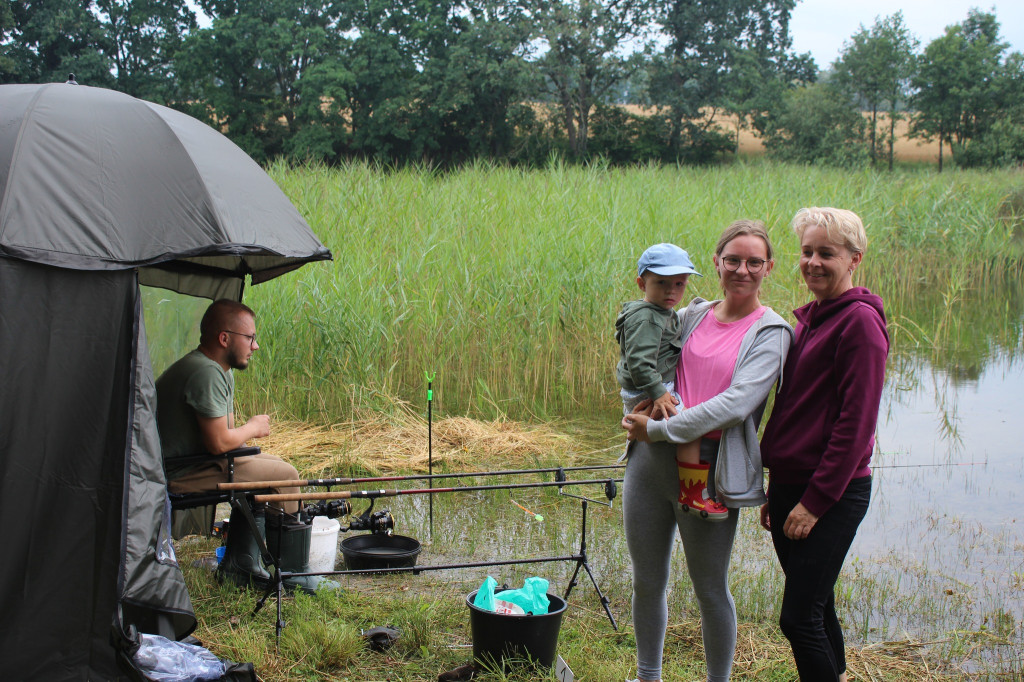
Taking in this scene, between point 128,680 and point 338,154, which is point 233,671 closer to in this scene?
point 128,680

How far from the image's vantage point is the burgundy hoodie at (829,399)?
1.95 metres

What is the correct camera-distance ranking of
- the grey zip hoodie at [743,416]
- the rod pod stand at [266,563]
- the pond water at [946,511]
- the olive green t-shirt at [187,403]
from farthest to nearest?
the pond water at [946,511] → the olive green t-shirt at [187,403] → the rod pod stand at [266,563] → the grey zip hoodie at [743,416]

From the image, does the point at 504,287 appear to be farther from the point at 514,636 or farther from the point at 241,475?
the point at 514,636

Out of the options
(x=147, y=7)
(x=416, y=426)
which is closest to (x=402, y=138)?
(x=147, y=7)

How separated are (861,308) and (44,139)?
90.6 inches

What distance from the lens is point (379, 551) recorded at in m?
3.62

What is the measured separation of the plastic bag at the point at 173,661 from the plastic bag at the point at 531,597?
0.87 m

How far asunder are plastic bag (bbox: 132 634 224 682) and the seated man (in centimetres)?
64

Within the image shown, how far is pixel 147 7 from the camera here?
26375 mm

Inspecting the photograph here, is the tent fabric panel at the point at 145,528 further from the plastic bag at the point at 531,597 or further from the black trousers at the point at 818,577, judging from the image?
the black trousers at the point at 818,577

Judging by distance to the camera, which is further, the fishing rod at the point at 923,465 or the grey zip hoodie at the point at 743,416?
the fishing rod at the point at 923,465

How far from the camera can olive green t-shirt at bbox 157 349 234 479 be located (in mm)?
3182

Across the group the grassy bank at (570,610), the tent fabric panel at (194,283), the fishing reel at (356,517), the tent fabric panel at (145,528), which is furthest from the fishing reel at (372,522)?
the tent fabric panel at (194,283)

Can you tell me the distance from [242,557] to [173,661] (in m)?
0.86
